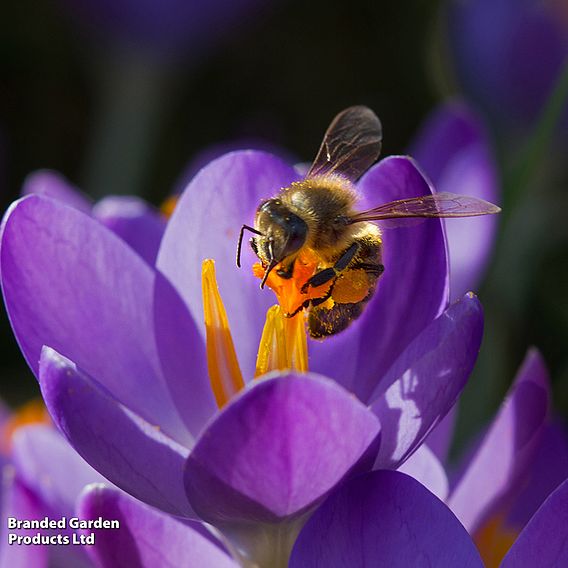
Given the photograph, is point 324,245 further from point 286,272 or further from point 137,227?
point 137,227

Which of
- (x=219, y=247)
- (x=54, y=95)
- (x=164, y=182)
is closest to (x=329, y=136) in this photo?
(x=219, y=247)

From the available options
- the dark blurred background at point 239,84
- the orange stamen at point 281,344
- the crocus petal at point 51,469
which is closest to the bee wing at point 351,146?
the orange stamen at point 281,344

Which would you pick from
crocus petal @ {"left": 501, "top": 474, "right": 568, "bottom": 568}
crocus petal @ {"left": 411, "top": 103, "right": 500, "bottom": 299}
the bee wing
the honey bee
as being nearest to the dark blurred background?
crocus petal @ {"left": 411, "top": 103, "right": 500, "bottom": 299}

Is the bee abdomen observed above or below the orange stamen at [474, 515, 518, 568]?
above

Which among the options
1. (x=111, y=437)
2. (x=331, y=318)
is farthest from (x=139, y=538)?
(x=331, y=318)

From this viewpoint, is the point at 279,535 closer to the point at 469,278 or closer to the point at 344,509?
the point at 344,509

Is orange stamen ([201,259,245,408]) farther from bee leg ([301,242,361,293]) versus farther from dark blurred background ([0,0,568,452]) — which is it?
dark blurred background ([0,0,568,452])
